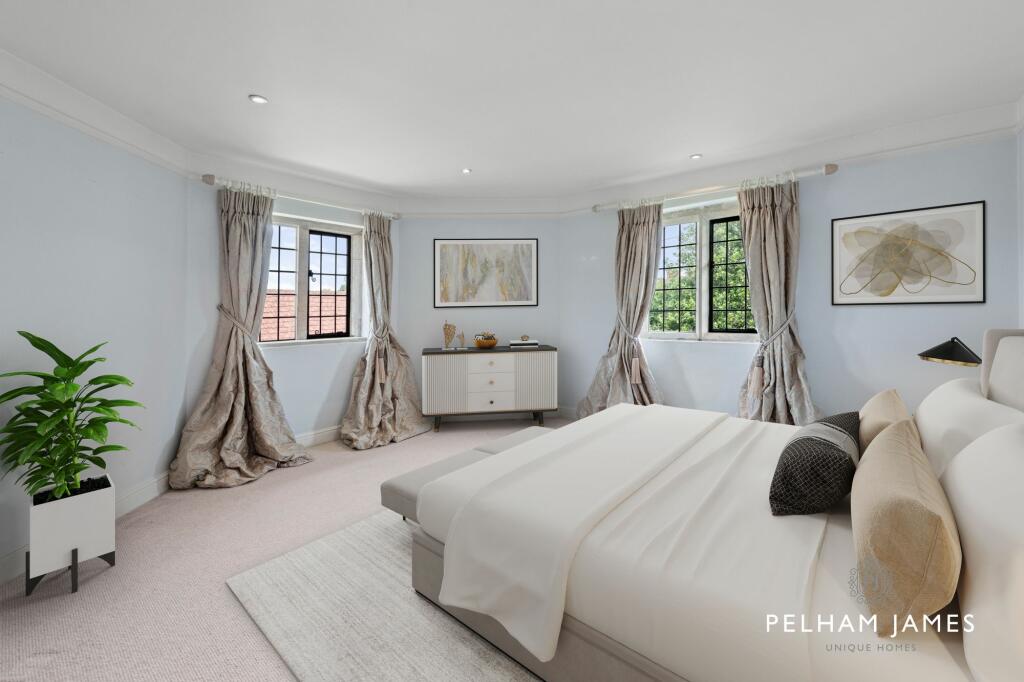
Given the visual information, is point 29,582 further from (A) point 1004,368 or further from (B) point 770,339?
(B) point 770,339

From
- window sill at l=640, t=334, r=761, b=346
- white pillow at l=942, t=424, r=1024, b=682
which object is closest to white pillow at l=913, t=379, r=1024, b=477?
white pillow at l=942, t=424, r=1024, b=682

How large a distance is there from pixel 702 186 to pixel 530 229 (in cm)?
190

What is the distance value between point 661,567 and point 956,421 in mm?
1260

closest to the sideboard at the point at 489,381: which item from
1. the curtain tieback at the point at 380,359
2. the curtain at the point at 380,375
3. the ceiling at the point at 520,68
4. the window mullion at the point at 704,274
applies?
the curtain at the point at 380,375

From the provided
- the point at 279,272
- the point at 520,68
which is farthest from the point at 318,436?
the point at 520,68

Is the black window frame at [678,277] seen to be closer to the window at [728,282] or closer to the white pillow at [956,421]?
the window at [728,282]

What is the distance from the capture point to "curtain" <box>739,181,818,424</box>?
3600mm

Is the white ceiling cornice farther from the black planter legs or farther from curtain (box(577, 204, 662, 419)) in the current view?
the black planter legs

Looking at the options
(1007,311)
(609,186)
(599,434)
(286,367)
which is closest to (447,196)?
(609,186)

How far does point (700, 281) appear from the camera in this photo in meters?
4.34

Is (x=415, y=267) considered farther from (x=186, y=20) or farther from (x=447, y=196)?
(x=186, y=20)

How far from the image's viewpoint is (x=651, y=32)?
2.09m

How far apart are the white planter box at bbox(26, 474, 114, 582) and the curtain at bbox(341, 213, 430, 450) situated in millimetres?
2213

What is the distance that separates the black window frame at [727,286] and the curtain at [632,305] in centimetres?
51
